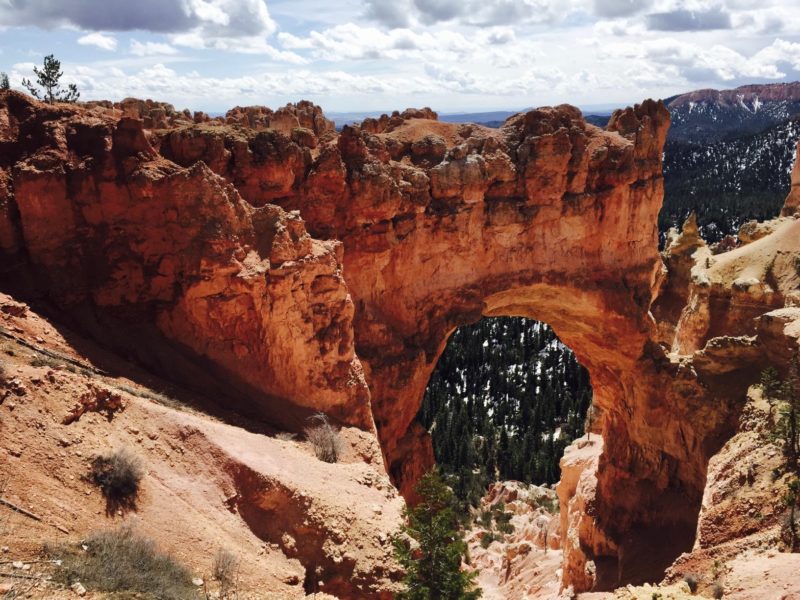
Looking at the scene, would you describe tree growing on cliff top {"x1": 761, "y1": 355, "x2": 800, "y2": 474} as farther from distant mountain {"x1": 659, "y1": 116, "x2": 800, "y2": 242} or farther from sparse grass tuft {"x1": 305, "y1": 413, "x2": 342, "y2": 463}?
distant mountain {"x1": 659, "y1": 116, "x2": 800, "y2": 242}

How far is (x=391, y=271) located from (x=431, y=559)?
12.3 m

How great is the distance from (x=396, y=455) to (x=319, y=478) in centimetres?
971

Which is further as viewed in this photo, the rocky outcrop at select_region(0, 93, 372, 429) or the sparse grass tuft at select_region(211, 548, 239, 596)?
the rocky outcrop at select_region(0, 93, 372, 429)

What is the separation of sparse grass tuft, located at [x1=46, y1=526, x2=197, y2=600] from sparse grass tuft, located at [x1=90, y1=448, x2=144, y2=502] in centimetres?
62

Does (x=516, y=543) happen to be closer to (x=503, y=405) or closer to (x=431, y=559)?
(x=431, y=559)

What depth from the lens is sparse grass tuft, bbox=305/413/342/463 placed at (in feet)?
47.2

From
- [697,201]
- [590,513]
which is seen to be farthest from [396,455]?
[697,201]

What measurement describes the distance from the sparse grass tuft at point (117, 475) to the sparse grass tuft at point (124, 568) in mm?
619

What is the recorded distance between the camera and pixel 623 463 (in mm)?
25375

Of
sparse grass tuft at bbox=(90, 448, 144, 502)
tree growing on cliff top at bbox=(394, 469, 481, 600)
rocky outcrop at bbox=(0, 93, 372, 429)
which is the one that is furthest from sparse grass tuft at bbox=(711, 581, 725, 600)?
sparse grass tuft at bbox=(90, 448, 144, 502)

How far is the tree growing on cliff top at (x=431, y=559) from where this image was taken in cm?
1126

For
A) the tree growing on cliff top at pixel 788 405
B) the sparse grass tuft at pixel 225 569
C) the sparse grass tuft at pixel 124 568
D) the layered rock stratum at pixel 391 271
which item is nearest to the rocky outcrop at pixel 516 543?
the layered rock stratum at pixel 391 271

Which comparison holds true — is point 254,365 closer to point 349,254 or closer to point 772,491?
point 349,254

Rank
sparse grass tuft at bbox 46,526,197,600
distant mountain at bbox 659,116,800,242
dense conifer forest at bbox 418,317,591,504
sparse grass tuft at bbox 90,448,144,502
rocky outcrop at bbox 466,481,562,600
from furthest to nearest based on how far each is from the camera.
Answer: distant mountain at bbox 659,116,800,242 < dense conifer forest at bbox 418,317,591,504 < rocky outcrop at bbox 466,481,562,600 < sparse grass tuft at bbox 90,448,144,502 < sparse grass tuft at bbox 46,526,197,600
